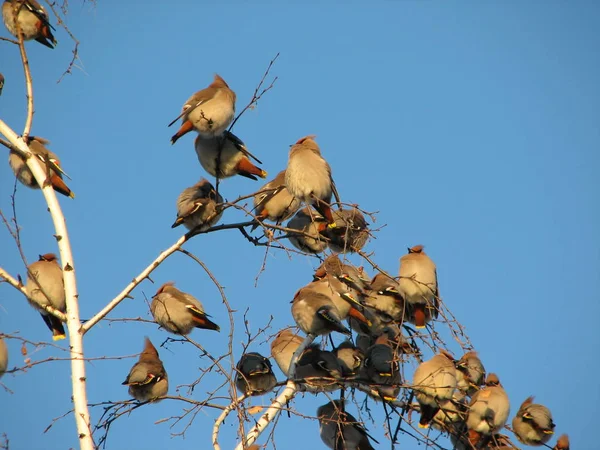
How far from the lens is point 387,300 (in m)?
6.37

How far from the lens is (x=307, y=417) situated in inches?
179

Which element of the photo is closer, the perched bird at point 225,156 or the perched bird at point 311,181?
the perched bird at point 311,181

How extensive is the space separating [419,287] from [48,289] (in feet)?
9.00

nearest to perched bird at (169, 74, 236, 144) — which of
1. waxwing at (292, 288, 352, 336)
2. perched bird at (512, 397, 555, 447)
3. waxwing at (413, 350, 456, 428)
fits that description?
waxwing at (292, 288, 352, 336)

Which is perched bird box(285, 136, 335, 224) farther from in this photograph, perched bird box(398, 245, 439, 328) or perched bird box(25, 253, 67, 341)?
perched bird box(25, 253, 67, 341)

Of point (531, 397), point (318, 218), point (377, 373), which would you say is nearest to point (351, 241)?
point (318, 218)

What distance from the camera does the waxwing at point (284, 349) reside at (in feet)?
21.7

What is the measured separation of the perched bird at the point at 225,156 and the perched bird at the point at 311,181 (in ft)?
1.24

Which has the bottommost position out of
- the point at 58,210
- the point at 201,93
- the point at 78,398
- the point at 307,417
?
the point at 307,417

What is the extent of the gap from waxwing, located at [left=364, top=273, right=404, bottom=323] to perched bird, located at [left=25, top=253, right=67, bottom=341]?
2.25 meters

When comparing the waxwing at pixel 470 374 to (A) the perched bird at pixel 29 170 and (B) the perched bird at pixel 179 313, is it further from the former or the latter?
(A) the perched bird at pixel 29 170

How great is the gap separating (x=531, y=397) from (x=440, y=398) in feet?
5.33

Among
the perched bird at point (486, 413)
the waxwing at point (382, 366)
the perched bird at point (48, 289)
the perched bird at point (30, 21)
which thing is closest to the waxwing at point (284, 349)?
the waxwing at point (382, 366)

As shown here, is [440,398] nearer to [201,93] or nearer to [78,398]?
[78,398]
